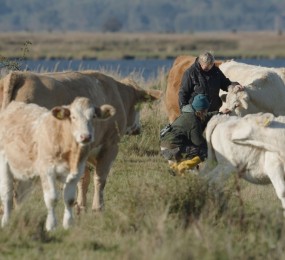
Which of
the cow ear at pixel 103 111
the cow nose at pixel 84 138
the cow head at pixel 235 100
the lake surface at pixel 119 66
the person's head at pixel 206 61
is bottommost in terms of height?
the cow nose at pixel 84 138

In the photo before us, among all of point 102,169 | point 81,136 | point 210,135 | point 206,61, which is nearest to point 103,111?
point 81,136

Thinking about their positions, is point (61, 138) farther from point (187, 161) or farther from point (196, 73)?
point (196, 73)

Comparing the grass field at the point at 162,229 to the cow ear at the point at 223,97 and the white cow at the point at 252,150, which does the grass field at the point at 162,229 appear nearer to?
the white cow at the point at 252,150

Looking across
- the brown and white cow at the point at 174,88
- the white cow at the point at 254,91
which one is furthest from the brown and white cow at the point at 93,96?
the brown and white cow at the point at 174,88

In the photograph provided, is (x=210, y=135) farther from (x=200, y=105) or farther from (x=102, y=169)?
(x=102, y=169)

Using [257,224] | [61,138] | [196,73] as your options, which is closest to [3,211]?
[61,138]

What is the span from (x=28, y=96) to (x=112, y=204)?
60.8 inches

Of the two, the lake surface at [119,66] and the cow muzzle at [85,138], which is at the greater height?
the lake surface at [119,66]

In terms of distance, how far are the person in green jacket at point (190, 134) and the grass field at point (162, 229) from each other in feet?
5.29

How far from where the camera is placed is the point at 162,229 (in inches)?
344

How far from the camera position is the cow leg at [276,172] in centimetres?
1054

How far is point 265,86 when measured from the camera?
49.5 feet

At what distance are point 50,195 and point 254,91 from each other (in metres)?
5.58

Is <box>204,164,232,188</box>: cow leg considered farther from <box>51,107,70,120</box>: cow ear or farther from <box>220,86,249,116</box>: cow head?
<box>220,86,249,116</box>: cow head
